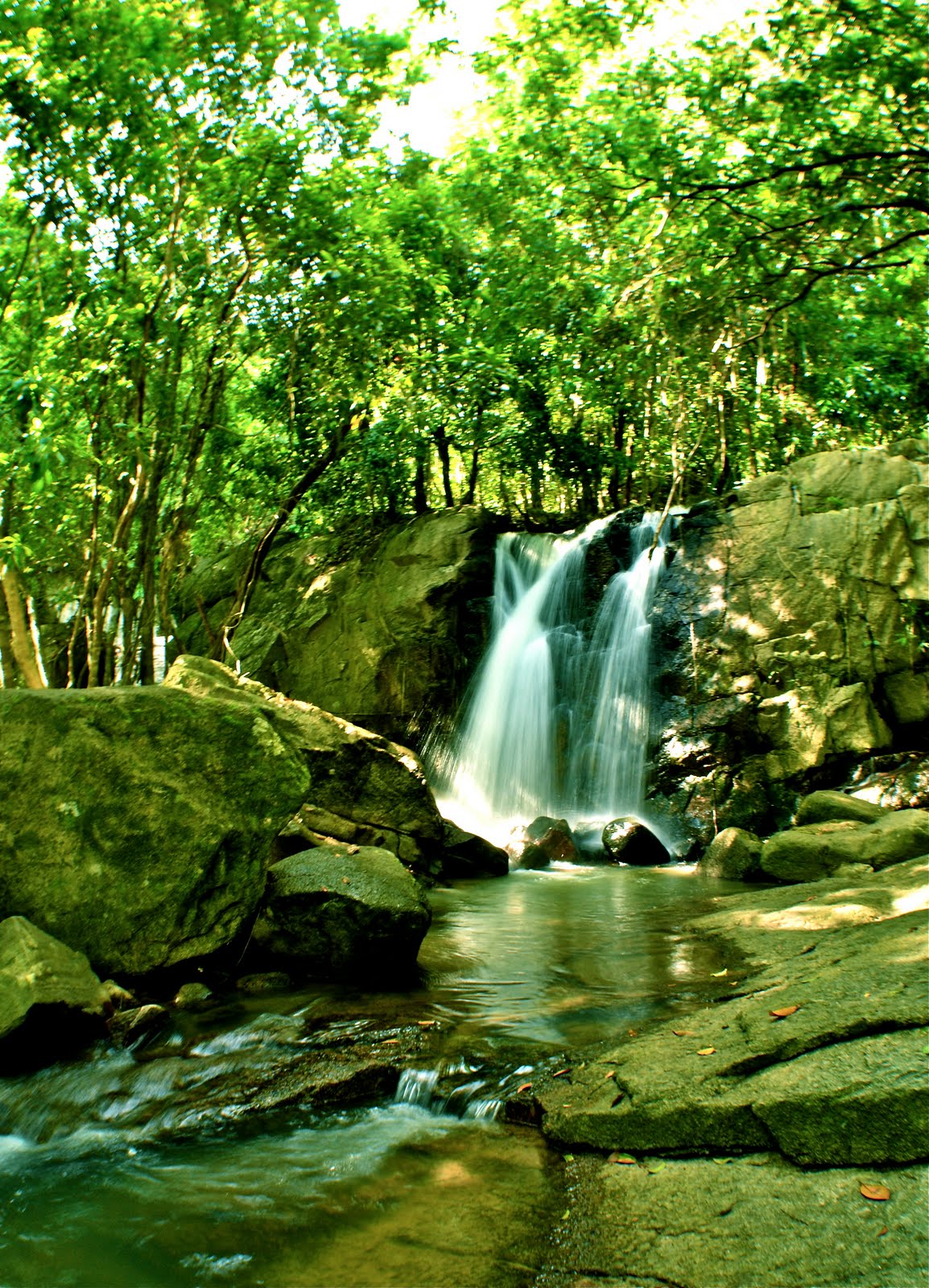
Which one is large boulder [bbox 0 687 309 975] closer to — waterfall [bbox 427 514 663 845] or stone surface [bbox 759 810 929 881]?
stone surface [bbox 759 810 929 881]

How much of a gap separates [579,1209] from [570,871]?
304 inches

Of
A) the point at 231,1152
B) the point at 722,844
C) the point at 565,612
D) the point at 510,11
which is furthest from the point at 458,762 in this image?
the point at 231,1152

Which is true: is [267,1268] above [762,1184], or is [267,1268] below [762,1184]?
below

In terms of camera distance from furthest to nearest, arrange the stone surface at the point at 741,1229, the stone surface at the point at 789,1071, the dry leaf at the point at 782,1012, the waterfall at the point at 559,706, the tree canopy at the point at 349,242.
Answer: the waterfall at the point at 559,706
the tree canopy at the point at 349,242
the dry leaf at the point at 782,1012
the stone surface at the point at 789,1071
the stone surface at the point at 741,1229

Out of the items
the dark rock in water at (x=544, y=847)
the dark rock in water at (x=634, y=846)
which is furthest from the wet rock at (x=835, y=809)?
the dark rock in water at (x=544, y=847)

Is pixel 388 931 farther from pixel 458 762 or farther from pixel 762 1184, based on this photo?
pixel 458 762

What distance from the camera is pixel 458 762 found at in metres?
14.1

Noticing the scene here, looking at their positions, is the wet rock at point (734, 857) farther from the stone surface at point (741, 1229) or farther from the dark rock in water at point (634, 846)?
the stone surface at point (741, 1229)

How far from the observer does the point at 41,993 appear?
172 inches

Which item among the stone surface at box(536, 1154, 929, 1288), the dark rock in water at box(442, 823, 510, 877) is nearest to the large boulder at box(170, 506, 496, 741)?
the dark rock in water at box(442, 823, 510, 877)

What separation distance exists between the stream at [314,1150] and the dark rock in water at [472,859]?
4346 mm

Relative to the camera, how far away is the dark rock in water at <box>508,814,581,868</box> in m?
11.0

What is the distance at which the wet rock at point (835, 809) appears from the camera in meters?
9.05

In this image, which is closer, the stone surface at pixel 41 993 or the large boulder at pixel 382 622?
the stone surface at pixel 41 993
